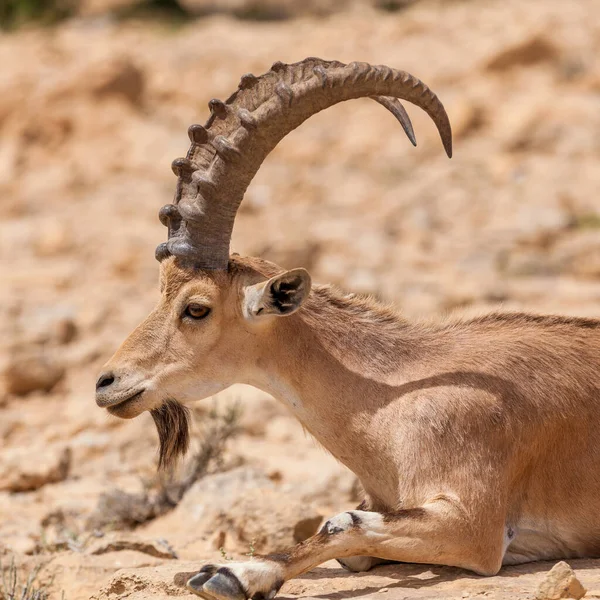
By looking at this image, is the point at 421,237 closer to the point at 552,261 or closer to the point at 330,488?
the point at 552,261

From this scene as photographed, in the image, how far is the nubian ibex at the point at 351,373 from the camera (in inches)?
235

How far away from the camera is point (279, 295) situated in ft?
19.7

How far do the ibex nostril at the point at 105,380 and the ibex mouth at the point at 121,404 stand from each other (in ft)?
0.37

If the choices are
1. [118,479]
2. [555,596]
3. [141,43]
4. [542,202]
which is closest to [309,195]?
[542,202]

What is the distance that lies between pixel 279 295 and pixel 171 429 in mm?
1101

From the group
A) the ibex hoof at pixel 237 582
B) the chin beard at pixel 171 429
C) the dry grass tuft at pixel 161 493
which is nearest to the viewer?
the ibex hoof at pixel 237 582

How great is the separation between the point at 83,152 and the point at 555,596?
637 inches

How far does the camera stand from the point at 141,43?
2406 cm

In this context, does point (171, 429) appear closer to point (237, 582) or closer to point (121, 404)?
point (121, 404)

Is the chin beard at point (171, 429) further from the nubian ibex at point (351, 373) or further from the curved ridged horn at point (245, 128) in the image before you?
the curved ridged horn at point (245, 128)

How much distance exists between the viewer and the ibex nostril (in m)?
6.11

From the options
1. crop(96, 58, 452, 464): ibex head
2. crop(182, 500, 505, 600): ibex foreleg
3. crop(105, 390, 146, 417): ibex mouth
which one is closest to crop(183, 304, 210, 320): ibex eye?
crop(96, 58, 452, 464): ibex head

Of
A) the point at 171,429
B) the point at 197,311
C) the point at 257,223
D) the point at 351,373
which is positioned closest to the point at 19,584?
the point at 171,429

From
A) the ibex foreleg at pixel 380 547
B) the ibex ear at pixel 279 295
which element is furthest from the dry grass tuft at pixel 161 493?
the ibex foreleg at pixel 380 547
